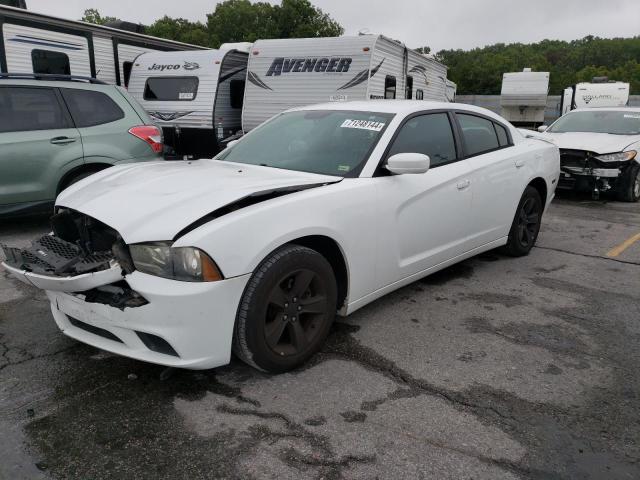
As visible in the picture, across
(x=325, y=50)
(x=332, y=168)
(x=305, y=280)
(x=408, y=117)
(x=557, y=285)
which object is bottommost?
(x=557, y=285)

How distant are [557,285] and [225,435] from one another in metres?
3.42

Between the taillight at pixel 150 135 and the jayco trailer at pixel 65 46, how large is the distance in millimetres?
3857

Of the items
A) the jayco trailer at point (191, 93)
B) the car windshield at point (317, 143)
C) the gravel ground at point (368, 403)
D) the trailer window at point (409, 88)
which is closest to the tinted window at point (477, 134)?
the car windshield at point (317, 143)

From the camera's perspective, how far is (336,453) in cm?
238

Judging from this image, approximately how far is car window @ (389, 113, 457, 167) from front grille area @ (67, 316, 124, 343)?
213 cm

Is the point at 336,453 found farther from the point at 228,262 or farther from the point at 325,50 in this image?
the point at 325,50

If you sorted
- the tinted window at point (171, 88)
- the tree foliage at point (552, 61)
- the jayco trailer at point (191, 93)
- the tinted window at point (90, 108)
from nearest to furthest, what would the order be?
the tinted window at point (90, 108) < the jayco trailer at point (191, 93) < the tinted window at point (171, 88) < the tree foliage at point (552, 61)

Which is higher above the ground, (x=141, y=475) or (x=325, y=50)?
(x=325, y=50)

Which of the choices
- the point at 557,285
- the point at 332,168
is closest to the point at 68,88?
the point at 332,168

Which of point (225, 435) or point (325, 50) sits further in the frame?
point (325, 50)

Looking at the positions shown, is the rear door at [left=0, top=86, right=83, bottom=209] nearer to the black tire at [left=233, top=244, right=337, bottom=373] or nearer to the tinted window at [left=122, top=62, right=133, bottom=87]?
the black tire at [left=233, top=244, right=337, bottom=373]

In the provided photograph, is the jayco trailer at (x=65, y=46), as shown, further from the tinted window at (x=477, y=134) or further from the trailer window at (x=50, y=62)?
the tinted window at (x=477, y=134)

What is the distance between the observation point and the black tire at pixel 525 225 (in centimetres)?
523

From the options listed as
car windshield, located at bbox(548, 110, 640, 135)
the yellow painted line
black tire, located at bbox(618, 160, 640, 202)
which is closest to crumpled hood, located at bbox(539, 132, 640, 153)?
car windshield, located at bbox(548, 110, 640, 135)
